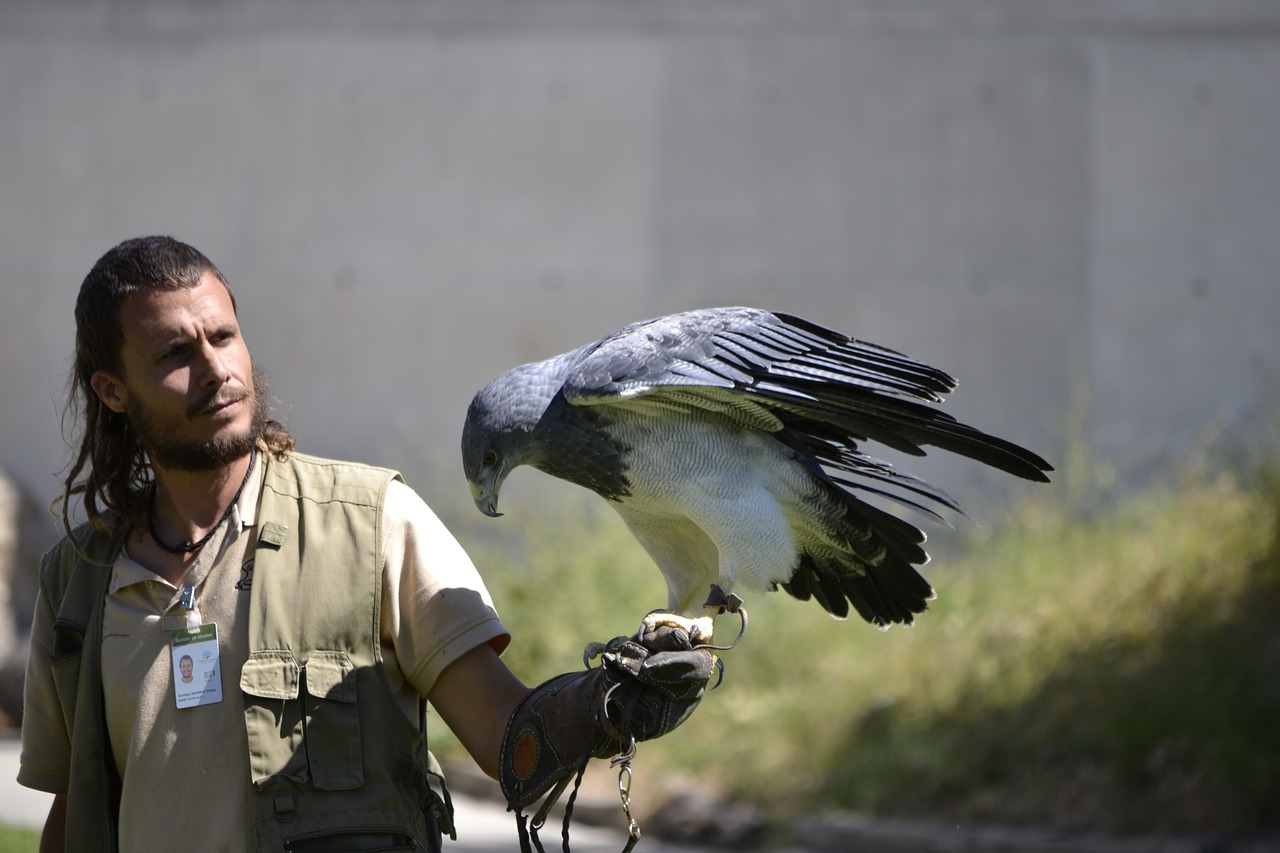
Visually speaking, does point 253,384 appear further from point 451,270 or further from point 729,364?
point 451,270

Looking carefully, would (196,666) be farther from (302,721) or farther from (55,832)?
(55,832)

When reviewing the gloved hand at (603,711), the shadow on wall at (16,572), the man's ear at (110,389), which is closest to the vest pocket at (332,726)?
the gloved hand at (603,711)

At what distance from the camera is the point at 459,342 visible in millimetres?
8375

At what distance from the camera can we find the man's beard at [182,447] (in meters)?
2.09

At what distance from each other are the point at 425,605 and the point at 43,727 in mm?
696

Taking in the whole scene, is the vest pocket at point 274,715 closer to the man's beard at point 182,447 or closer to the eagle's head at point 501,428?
the man's beard at point 182,447

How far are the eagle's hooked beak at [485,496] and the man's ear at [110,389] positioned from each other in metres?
0.63

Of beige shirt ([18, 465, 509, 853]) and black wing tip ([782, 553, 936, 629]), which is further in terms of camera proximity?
black wing tip ([782, 553, 936, 629])

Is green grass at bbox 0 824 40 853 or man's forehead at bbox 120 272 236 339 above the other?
man's forehead at bbox 120 272 236 339

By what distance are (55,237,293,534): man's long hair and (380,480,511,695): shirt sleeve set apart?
31 centimetres

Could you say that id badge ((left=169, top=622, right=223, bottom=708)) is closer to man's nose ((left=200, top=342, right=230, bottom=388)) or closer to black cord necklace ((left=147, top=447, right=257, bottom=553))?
black cord necklace ((left=147, top=447, right=257, bottom=553))

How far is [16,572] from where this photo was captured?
7.77 meters

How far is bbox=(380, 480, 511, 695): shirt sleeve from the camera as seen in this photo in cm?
205

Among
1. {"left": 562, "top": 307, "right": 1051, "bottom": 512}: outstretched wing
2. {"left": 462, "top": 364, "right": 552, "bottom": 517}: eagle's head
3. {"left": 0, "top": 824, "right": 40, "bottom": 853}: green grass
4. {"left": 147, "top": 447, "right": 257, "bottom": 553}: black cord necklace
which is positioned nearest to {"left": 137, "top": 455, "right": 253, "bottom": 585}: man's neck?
{"left": 147, "top": 447, "right": 257, "bottom": 553}: black cord necklace
